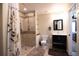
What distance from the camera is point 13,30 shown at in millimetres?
1779

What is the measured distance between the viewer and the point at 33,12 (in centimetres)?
187

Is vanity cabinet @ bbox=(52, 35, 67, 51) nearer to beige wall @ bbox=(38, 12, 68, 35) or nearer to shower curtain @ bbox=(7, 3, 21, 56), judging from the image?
beige wall @ bbox=(38, 12, 68, 35)

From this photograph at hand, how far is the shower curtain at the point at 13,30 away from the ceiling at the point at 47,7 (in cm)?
13

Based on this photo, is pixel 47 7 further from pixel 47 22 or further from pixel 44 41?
pixel 44 41

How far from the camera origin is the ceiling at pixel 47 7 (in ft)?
5.79

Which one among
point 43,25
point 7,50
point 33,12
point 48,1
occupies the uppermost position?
point 48,1

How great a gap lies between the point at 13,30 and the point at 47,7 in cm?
66

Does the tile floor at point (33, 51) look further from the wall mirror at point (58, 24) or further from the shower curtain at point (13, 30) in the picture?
the wall mirror at point (58, 24)

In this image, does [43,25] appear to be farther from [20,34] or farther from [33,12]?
[20,34]

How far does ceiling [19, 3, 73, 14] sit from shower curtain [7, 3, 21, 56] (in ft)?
0.42

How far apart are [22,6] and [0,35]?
0.57 meters

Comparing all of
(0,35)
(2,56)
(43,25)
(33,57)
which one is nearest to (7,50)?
(2,56)

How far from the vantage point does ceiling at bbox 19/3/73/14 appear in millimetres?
1765

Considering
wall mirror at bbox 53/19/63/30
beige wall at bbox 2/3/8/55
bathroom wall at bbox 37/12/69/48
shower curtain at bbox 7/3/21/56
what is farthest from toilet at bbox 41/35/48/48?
beige wall at bbox 2/3/8/55
